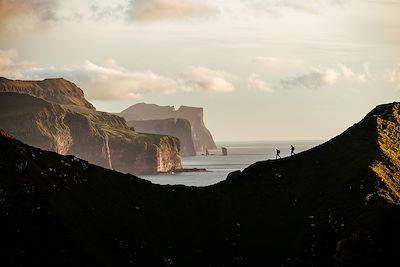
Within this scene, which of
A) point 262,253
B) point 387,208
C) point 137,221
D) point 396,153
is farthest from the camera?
point 137,221

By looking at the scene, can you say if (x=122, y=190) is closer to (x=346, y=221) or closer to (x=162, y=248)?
(x=162, y=248)

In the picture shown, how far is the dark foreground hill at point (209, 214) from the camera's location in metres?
65.5

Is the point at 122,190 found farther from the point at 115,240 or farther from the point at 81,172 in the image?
the point at 115,240

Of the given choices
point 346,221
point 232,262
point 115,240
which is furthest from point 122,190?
point 346,221

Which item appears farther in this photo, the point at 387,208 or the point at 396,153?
the point at 387,208

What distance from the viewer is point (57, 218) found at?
229 ft

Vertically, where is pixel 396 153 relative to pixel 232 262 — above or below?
above

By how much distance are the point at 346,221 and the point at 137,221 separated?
31006 millimetres

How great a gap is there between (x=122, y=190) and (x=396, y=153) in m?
44.3

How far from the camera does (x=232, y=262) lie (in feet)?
239

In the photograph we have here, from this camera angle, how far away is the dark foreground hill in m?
65.5

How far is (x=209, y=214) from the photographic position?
84250mm

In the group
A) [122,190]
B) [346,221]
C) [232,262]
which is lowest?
[232,262]

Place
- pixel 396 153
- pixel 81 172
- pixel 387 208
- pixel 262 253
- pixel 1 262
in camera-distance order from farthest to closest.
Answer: pixel 81 172 < pixel 262 253 < pixel 387 208 < pixel 396 153 < pixel 1 262
